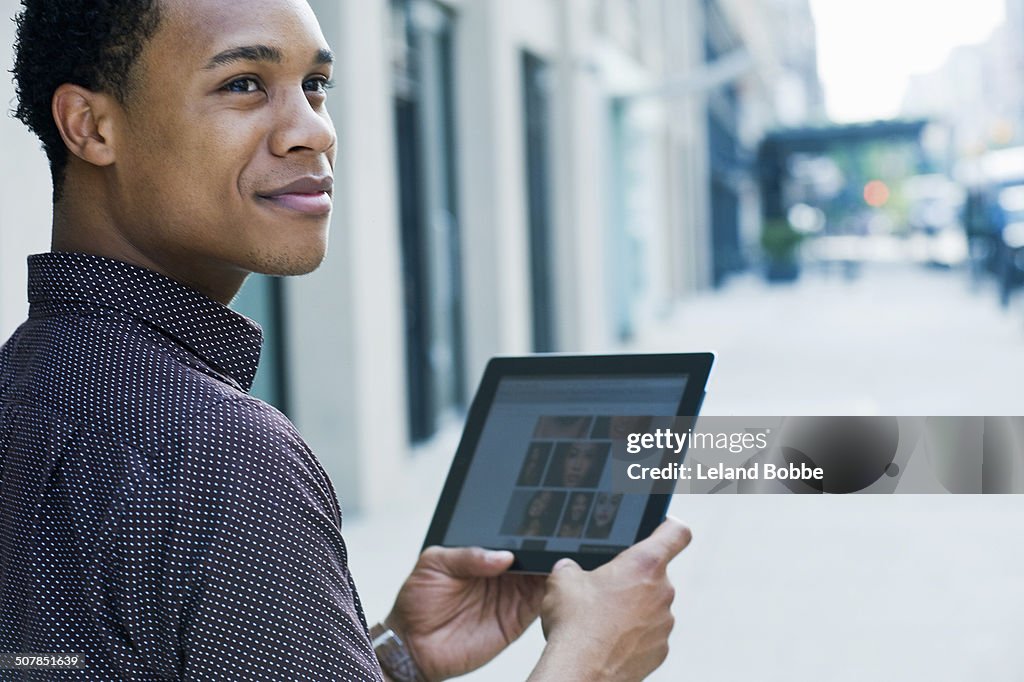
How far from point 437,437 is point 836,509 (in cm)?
341

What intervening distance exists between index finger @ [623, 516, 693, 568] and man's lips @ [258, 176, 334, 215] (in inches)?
24.1

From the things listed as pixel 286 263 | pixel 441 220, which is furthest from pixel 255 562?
pixel 441 220

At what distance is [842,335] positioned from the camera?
16359 mm

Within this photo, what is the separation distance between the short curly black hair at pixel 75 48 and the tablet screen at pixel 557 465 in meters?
0.73

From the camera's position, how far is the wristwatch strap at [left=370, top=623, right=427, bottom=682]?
1.84 meters

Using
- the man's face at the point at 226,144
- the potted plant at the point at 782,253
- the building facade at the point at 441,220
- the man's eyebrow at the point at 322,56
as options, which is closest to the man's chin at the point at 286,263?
the man's face at the point at 226,144

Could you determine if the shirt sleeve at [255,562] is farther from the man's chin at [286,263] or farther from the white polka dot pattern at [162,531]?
the man's chin at [286,263]

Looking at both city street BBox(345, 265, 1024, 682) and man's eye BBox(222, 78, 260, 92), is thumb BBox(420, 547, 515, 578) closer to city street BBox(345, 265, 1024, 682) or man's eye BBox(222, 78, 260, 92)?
man's eye BBox(222, 78, 260, 92)

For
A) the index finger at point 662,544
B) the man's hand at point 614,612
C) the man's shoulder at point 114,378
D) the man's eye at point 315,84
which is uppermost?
the man's eye at point 315,84

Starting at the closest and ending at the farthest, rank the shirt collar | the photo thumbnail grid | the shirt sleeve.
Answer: the shirt sleeve
the shirt collar
the photo thumbnail grid

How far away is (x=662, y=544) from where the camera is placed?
1.65m

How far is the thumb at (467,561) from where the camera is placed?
1770 mm

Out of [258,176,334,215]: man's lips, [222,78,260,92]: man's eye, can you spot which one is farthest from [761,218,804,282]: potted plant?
[222,78,260,92]: man's eye

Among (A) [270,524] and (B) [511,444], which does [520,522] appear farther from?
(A) [270,524]
